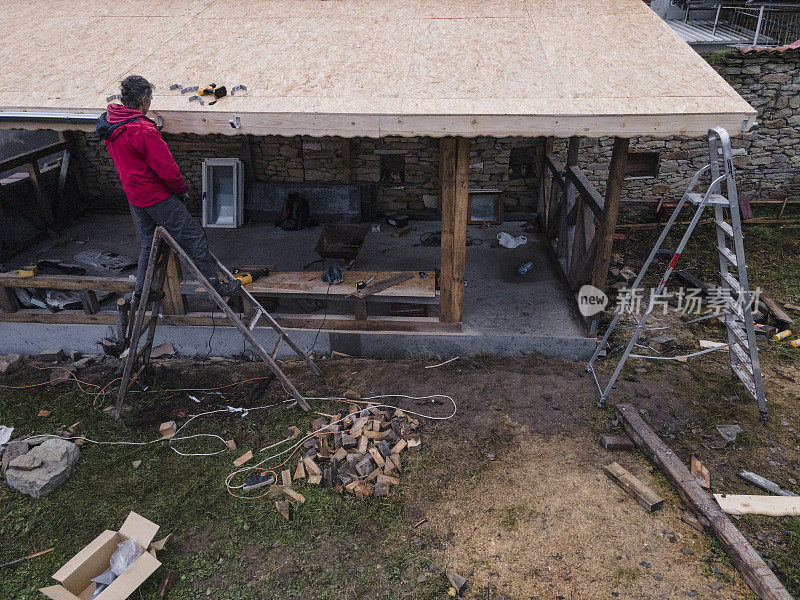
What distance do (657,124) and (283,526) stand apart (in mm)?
4634

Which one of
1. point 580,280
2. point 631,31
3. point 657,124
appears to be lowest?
point 580,280

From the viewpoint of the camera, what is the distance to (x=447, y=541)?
4.16m

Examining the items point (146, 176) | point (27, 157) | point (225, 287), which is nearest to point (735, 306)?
point (225, 287)

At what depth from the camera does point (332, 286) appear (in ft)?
20.6

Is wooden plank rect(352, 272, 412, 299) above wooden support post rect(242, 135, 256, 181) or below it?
below

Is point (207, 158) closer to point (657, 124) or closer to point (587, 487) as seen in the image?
point (657, 124)

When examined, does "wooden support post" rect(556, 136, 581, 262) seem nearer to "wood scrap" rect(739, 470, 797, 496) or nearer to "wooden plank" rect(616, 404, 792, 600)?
"wooden plank" rect(616, 404, 792, 600)

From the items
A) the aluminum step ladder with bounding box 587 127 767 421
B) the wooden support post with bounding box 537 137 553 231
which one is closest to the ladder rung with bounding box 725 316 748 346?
the aluminum step ladder with bounding box 587 127 767 421

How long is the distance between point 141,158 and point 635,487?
510 cm

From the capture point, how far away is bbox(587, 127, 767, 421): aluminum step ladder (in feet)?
14.4

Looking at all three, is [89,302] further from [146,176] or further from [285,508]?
[285,508]

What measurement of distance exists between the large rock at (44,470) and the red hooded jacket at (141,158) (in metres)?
2.40

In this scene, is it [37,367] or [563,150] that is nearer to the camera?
[37,367]

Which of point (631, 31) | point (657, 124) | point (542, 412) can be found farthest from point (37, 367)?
point (631, 31)
